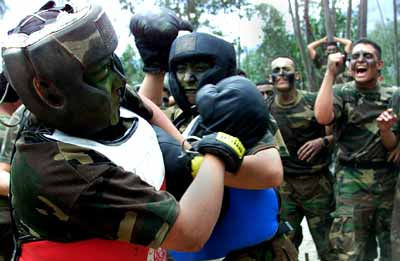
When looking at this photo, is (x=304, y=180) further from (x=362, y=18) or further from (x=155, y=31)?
(x=362, y=18)

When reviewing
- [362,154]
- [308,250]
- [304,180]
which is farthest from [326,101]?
[308,250]

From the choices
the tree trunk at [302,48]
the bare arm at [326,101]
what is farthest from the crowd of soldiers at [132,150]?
the tree trunk at [302,48]

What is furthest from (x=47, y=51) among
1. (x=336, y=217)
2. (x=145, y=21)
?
(x=336, y=217)

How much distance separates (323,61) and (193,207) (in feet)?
32.2

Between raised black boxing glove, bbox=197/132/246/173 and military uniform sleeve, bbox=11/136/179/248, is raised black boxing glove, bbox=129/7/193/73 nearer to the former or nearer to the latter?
raised black boxing glove, bbox=197/132/246/173

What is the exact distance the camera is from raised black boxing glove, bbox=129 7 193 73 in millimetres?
2307

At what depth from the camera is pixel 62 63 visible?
1.35m

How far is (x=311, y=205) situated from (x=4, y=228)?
3140 mm

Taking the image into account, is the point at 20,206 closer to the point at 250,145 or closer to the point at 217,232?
the point at 250,145

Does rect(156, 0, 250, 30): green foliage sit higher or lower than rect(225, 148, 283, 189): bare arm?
lower

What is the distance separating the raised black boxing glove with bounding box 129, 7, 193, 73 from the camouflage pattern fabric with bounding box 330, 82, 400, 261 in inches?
119

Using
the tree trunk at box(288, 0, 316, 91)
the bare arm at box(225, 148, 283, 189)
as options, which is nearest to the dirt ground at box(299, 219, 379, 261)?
the bare arm at box(225, 148, 283, 189)

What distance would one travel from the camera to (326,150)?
5.48 metres

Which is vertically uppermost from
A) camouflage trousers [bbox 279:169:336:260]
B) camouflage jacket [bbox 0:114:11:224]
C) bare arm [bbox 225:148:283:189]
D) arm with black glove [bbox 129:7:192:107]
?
arm with black glove [bbox 129:7:192:107]
